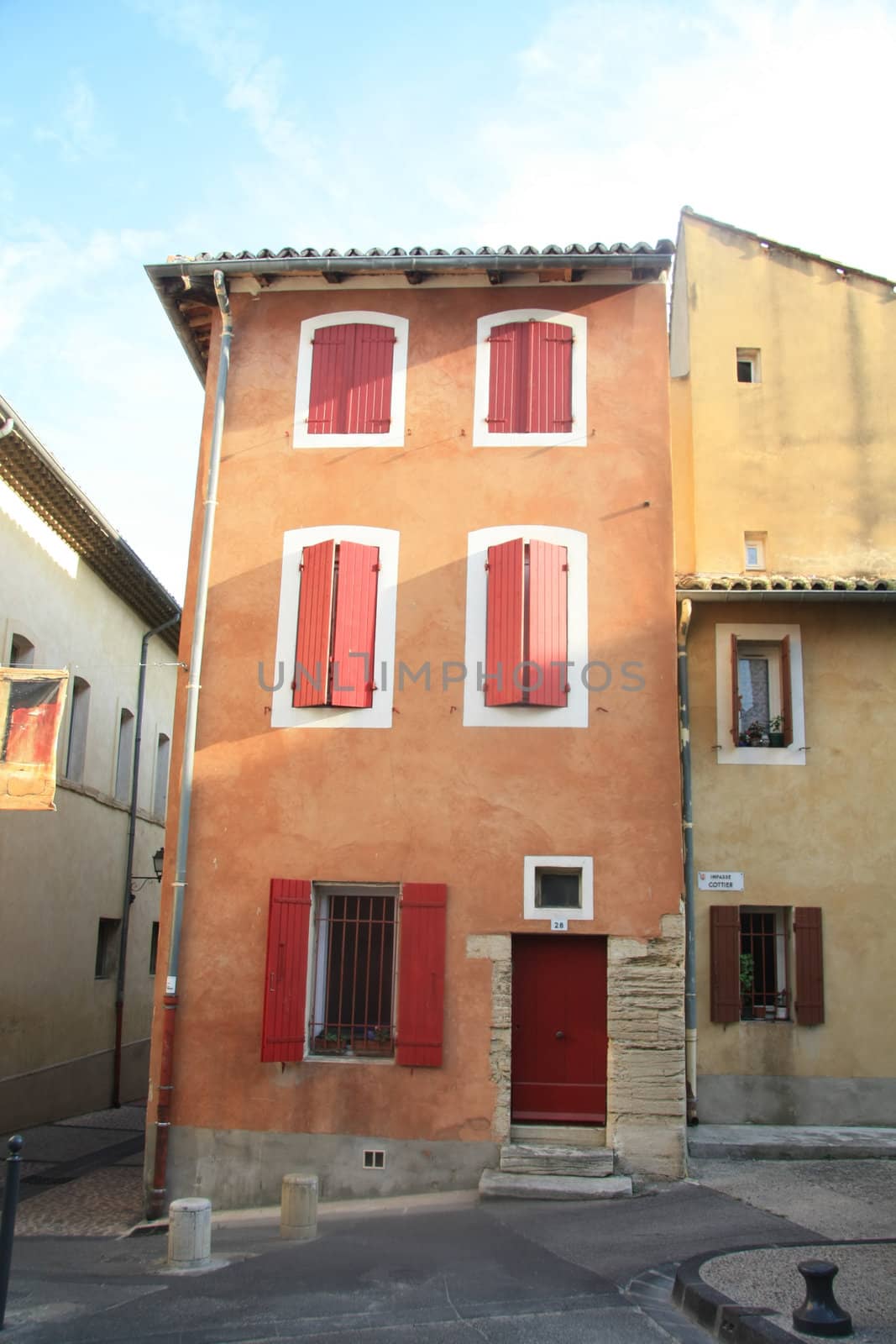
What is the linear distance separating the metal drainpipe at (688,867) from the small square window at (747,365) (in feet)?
12.2

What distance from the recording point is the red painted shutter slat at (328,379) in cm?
1146

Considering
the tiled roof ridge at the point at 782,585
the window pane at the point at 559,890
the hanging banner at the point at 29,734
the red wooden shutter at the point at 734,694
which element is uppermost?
the tiled roof ridge at the point at 782,585

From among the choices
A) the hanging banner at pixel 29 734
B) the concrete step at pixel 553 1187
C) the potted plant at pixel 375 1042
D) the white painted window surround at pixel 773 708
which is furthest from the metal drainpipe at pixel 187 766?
the white painted window surround at pixel 773 708

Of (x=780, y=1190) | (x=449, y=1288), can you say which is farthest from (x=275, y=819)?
(x=780, y=1190)

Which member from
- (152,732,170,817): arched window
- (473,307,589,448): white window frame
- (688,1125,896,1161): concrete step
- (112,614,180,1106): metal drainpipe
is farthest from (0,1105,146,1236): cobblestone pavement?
(473,307,589,448): white window frame

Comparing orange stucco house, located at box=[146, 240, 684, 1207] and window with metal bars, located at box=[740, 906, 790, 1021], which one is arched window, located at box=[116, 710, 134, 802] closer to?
orange stucco house, located at box=[146, 240, 684, 1207]

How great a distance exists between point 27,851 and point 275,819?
18.8 ft

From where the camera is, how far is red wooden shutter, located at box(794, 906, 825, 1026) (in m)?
11.4

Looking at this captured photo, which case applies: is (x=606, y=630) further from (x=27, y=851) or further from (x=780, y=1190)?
(x=27, y=851)

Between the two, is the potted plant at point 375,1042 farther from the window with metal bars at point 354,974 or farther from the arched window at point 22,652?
the arched window at point 22,652

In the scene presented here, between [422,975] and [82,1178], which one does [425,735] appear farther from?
[82,1178]

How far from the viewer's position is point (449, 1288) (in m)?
7.39

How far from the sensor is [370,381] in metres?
11.5

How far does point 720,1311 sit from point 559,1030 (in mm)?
4008
